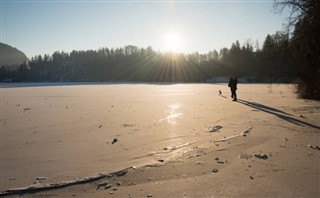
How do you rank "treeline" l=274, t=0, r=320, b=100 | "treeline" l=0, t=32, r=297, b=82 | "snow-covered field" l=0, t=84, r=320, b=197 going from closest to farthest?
"snow-covered field" l=0, t=84, r=320, b=197, "treeline" l=274, t=0, r=320, b=100, "treeline" l=0, t=32, r=297, b=82

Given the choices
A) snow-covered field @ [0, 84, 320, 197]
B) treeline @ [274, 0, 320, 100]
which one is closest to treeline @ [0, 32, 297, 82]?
treeline @ [274, 0, 320, 100]

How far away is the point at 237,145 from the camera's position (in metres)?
7.01

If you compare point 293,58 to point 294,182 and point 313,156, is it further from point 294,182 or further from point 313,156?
point 294,182

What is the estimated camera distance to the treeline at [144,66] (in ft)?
328

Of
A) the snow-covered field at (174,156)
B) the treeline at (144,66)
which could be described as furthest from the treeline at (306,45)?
the treeline at (144,66)

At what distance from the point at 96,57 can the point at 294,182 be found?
147 metres

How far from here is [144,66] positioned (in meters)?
124

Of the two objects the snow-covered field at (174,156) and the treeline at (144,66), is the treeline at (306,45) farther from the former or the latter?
the treeline at (144,66)

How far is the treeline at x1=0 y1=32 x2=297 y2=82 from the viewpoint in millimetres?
100125

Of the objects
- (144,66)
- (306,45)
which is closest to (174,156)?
(306,45)

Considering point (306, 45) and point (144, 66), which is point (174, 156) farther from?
point (144, 66)

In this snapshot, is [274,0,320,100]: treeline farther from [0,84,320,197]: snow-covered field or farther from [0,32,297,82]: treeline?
[0,32,297,82]: treeline

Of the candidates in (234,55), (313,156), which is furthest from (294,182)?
(234,55)

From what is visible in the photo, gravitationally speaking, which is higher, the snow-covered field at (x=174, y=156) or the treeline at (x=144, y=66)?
the treeline at (x=144, y=66)
